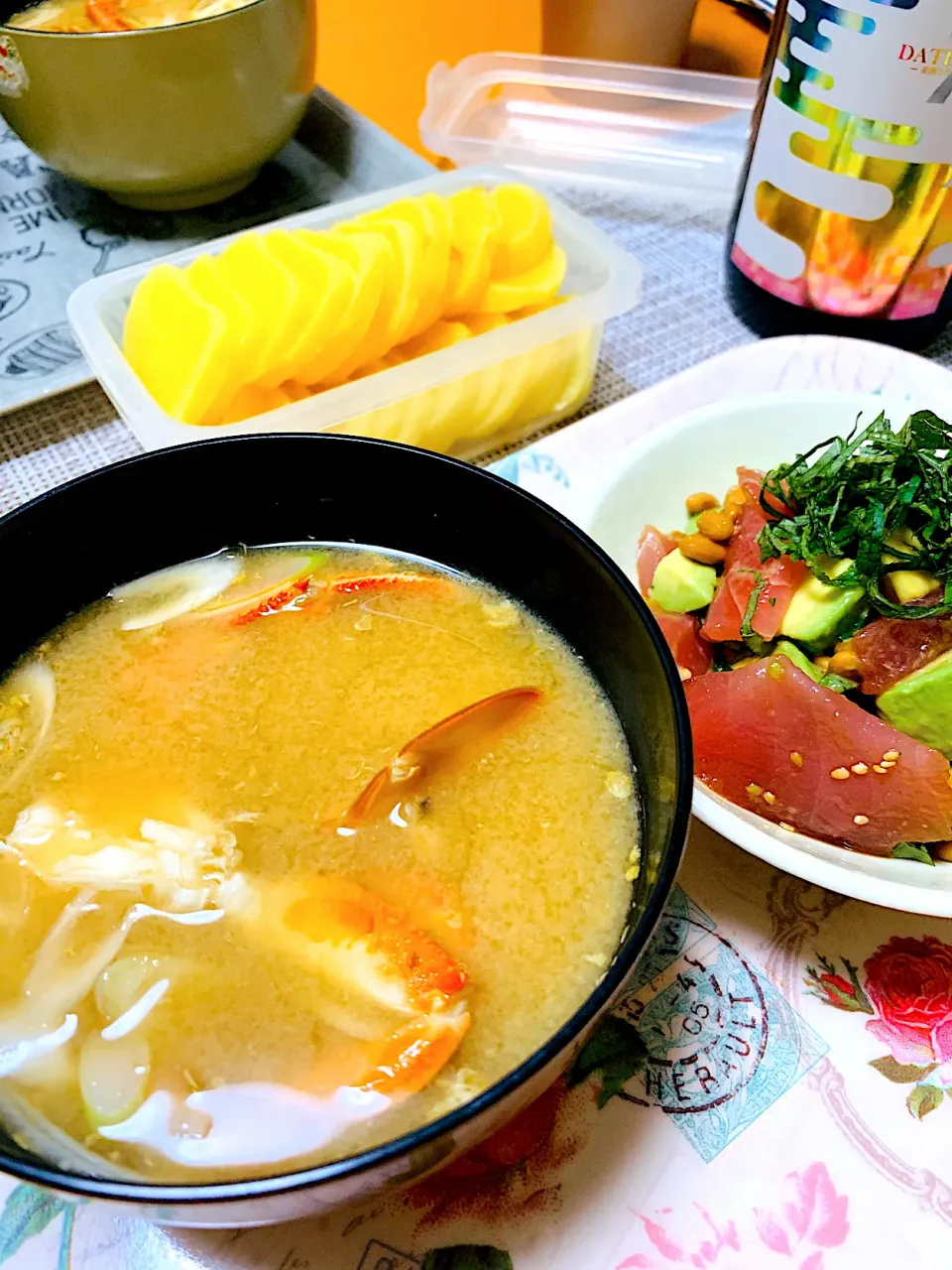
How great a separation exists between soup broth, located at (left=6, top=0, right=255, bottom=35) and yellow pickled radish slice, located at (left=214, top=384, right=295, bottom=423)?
74 centimetres

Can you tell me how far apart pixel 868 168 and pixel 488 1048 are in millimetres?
1169

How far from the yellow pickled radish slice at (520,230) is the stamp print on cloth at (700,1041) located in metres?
0.93

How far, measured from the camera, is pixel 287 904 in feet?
2.43

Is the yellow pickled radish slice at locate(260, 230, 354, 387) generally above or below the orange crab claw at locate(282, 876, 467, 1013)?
above

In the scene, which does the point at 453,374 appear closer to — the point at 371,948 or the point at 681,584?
the point at 681,584

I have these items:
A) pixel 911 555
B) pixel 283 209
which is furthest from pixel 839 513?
pixel 283 209

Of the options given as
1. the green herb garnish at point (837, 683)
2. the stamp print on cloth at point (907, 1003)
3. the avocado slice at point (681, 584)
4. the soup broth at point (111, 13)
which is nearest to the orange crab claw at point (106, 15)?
the soup broth at point (111, 13)

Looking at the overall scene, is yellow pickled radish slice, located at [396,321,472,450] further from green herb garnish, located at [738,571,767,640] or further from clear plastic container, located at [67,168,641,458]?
green herb garnish, located at [738,571,767,640]

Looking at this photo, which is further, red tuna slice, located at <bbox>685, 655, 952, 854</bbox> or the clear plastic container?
the clear plastic container

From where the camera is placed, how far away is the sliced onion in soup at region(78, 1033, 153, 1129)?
64cm

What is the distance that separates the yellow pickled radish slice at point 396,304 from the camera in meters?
1.25

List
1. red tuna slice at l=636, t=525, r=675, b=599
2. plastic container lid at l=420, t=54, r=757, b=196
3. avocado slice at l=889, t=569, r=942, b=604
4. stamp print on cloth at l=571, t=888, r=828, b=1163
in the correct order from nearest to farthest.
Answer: stamp print on cloth at l=571, t=888, r=828, b=1163 < avocado slice at l=889, t=569, r=942, b=604 < red tuna slice at l=636, t=525, r=675, b=599 < plastic container lid at l=420, t=54, r=757, b=196

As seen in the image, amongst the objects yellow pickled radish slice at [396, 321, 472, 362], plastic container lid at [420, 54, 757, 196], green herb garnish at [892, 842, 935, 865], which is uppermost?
plastic container lid at [420, 54, 757, 196]

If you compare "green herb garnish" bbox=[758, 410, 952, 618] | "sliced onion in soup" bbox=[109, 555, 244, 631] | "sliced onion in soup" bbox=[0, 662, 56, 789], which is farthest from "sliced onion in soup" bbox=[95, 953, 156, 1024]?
"green herb garnish" bbox=[758, 410, 952, 618]
